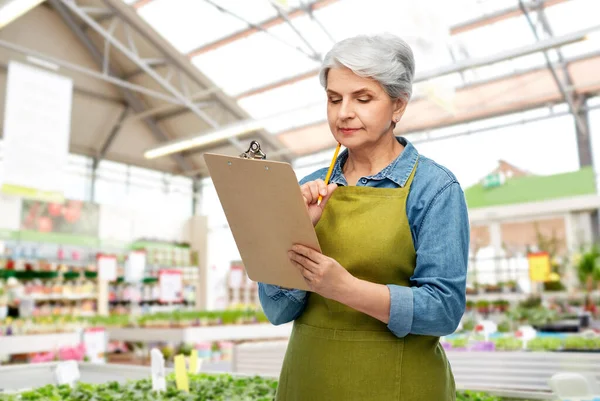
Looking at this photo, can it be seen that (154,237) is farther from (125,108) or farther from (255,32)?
(255,32)

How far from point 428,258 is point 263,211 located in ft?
1.05

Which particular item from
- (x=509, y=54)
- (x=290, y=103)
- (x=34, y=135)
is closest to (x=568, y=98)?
(x=509, y=54)

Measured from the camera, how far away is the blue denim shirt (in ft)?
3.46

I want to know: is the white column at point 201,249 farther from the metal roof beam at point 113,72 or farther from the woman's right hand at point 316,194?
the woman's right hand at point 316,194

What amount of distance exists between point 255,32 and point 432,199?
12431 millimetres

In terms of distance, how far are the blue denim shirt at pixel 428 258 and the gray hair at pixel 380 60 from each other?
15cm

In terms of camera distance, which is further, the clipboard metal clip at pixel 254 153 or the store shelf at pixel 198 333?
the store shelf at pixel 198 333

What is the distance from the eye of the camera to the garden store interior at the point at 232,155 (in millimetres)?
3869

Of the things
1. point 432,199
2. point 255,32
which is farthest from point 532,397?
point 255,32

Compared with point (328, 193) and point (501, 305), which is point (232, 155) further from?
point (501, 305)

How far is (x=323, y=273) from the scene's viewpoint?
1.02m

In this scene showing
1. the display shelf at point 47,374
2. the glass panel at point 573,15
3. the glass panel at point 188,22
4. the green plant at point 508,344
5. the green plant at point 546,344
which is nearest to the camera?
the display shelf at point 47,374

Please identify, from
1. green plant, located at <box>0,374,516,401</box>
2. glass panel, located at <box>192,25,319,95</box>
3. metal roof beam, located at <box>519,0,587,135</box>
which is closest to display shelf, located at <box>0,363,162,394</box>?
green plant, located at <box>0,374,516,401</box>

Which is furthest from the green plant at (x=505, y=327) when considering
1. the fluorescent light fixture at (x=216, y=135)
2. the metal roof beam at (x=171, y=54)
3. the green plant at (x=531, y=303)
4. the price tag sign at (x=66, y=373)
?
the metal roof beam at (x=171, y=54)
